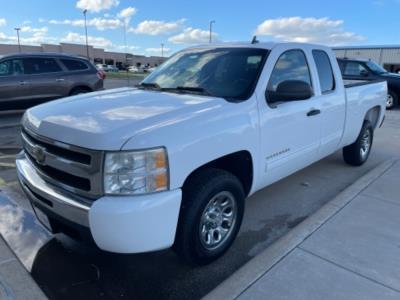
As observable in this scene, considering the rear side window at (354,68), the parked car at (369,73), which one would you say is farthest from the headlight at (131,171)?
the rear side window at (354,68)

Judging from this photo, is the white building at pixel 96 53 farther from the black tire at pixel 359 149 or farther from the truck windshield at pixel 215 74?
the truck windshield at pixel 215 74

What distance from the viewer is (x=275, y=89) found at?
343 cm

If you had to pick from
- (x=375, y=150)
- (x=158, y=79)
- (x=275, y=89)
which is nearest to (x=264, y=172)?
(x=275, y=89)

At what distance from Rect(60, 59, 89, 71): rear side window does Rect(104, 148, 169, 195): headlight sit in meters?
9.02

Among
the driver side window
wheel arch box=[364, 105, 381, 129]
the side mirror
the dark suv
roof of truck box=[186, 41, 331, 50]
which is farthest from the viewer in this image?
the dark suv

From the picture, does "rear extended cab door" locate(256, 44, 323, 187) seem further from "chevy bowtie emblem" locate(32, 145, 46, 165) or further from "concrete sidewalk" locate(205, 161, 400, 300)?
"chevy bowtie emblem" locate(32, 145, 46, 165)

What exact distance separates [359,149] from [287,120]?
2754mm

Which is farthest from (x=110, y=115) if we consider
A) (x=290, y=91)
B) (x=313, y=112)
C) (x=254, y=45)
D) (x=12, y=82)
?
(x=12, y=82)

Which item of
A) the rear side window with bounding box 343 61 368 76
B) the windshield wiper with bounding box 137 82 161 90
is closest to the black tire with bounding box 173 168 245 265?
the windshield wiper with bounding box 137 82 161 90

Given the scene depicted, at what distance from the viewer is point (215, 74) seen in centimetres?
355

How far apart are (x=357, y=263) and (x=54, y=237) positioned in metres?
2.73

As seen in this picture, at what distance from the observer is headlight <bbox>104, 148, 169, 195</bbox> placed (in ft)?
7.44

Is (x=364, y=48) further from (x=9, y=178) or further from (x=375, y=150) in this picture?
(x=9, y=178)

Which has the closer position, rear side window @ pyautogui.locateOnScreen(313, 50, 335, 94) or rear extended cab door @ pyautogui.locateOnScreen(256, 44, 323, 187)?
rear extended cab door @ pyautogui.locateOnScreen(256, 44, 323, 187)
